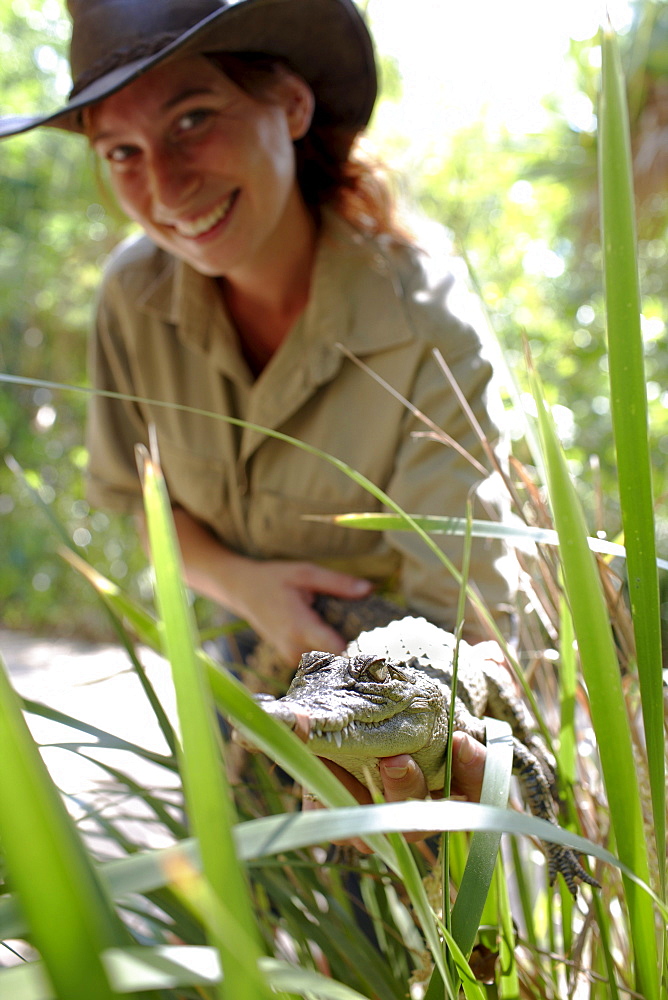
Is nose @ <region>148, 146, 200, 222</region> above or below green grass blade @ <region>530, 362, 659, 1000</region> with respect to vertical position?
above

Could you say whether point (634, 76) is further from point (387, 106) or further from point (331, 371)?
point (331, 371)

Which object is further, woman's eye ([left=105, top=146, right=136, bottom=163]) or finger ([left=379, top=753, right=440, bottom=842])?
woman's eye ([left=105, top=146, right=136, bottom=163])

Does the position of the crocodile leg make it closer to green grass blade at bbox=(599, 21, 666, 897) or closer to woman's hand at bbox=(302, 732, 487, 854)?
woman's hand at bbox=(302, 732, 487, 854)

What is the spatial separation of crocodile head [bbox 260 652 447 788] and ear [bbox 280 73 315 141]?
0.99 meters

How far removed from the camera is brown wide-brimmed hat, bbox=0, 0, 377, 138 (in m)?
0.99

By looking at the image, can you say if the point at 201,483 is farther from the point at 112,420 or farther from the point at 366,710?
the point at 366,710

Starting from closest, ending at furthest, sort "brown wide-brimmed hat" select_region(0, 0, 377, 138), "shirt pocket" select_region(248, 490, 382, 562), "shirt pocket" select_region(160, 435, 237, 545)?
1. "brown wide-brimmed hat" select_region(0, 0, 377, 138)
2. "shirt pocket" select_region(248, 490, 382, 562)
3. "shirt pocket" select_region(160, 435, 237, 545)

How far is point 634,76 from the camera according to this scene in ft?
11.7

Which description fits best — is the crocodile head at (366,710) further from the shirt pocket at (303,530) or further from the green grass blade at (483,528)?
the shirt pocket at (303,530)

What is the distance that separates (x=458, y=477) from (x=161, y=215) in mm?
575

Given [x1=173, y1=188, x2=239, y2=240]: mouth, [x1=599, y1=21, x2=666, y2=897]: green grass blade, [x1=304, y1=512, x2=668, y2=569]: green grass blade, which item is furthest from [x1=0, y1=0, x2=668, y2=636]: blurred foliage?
[x1=599, y1=21, x2=666, y2=897]: green grass blade

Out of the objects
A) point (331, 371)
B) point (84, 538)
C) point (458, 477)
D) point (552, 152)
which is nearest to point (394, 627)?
point (458, 477)

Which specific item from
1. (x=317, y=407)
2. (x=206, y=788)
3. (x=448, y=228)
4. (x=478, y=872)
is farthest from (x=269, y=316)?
(x=448, y=228)

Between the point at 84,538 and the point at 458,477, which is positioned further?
the point at 84,538
